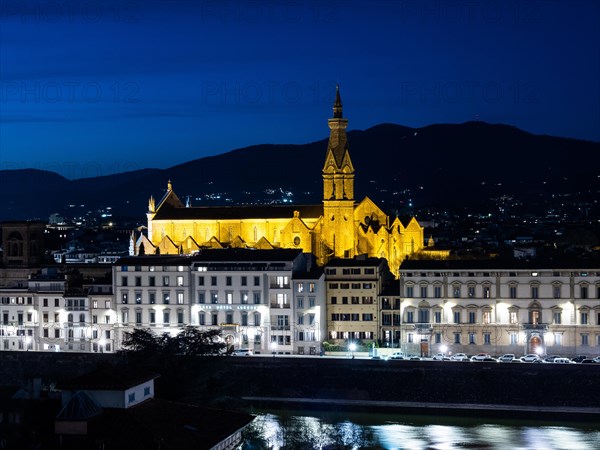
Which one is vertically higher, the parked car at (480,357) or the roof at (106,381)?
the roof at (106,381)

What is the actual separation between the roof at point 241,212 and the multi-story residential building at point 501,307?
20845 millimetres

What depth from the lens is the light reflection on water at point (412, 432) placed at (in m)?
54.1

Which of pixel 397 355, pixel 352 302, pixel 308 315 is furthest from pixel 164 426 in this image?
pixel 352 302

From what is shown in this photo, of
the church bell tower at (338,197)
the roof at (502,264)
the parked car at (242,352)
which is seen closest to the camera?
the roof at (502,264)

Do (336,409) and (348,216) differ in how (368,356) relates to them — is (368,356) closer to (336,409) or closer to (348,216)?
(336,409)

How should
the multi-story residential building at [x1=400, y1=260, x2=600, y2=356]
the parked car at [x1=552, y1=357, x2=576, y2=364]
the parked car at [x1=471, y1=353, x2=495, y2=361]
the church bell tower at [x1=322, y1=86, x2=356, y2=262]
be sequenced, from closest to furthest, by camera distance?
the parked car at [x1=552, y1=357, x2=576, y2=364] → the parked car at [x1=471, y1=353, x2=495, y2=361] → the multi-story residential building at [x1=400, y1=260, x2=600, y2=356] → the church bell tower at [x1=322, y1=86, x2=356, y2=262]

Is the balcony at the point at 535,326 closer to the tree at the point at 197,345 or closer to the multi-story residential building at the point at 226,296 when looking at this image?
the multi-story residential building at the point at 226,296

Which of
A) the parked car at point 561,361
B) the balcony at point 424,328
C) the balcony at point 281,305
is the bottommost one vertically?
the parked car at point 561,361

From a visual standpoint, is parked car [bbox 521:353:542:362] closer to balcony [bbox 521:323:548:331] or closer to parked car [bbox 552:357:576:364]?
parked car [bbox 552:357:576:364]

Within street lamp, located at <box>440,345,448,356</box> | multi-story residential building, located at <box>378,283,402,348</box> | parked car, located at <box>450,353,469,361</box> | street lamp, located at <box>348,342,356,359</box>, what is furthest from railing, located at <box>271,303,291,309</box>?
parked car, located at <box>450,353,469,361</box>

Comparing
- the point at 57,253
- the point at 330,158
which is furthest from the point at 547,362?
the point at 57,253

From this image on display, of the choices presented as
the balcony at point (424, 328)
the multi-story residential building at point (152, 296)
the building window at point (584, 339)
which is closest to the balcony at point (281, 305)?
the multi-story residential building at point (152, 296)

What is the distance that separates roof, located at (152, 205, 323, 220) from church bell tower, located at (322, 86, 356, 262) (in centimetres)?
218

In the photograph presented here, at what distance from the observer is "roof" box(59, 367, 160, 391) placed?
36.2 metres
